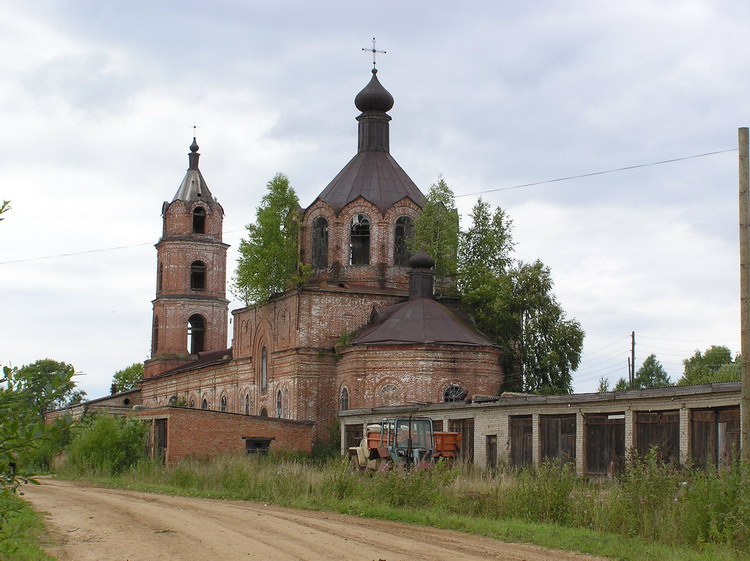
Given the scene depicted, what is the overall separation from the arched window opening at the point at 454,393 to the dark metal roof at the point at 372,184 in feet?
31.9

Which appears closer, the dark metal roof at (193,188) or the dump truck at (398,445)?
the dump truck at (398,445)

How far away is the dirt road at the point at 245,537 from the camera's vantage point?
12.2 metres

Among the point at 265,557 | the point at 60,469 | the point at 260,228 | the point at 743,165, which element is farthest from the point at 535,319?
the point at 265,557

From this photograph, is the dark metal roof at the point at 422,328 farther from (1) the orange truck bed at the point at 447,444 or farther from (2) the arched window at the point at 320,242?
(1) the orange truck bed at the point at 447,444

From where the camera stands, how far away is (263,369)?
4462cm

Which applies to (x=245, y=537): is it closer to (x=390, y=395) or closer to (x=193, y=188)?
(x=390, y=395)

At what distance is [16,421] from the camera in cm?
620

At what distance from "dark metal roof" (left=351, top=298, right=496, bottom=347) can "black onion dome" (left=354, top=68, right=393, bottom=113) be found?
10.8 m

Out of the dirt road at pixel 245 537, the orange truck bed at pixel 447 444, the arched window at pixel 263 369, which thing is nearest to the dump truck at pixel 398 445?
the orange truck bed at pixel 447 444

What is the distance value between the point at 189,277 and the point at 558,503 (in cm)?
4556

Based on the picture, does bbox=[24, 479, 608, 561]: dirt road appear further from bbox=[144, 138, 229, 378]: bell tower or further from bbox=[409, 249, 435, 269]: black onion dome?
bbox=[144, 138, 229, 378]: bell tower

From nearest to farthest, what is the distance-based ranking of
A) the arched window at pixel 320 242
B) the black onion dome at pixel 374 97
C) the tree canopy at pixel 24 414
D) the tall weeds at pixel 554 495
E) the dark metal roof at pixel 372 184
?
the tree canopy at pixel 24 414, the tall weeds at pixel 554 495, the arched window at pixel 320 242, the dark metal roof at pixel 372 184, the black onion dome at pixel 374 97

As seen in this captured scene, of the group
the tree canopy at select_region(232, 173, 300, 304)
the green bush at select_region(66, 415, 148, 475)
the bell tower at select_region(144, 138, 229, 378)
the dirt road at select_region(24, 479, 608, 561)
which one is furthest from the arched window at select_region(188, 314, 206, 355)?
the dirt road at select_region(24, 479, 608, 561)

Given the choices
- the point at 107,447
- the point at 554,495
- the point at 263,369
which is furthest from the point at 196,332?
the point at 554,495
